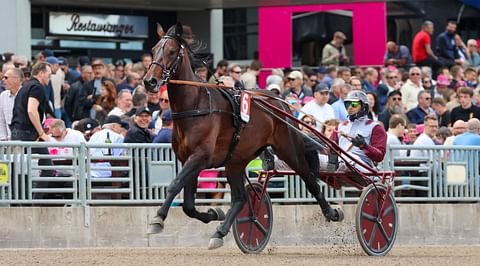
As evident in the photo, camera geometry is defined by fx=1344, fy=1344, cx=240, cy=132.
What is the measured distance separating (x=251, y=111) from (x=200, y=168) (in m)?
1.21

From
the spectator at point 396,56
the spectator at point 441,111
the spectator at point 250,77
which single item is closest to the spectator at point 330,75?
the spectator at point 250,77

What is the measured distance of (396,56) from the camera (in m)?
26.6

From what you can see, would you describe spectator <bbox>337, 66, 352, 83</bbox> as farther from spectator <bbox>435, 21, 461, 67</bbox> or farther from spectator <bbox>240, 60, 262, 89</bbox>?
spectator <bbox>435, 21, 461, 67</bbox>

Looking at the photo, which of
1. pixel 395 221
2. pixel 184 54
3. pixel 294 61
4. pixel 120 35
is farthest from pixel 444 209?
pixel 120 35

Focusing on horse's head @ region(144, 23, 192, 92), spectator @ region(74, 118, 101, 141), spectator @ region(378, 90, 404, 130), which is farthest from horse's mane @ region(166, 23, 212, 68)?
spectator @ region(378, 90, 404, 130)

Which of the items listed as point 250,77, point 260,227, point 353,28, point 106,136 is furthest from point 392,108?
point 260,227

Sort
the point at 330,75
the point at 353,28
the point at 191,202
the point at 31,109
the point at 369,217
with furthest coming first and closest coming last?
the point at 353,28 → the point at 330,75 → the point at 31,109 → the point at 369,217 → the point at 191,202

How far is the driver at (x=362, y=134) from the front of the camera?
48.2 feet

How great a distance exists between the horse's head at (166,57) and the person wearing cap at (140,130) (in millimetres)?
3620

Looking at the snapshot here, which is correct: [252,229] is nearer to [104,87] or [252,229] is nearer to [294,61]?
[104,87]

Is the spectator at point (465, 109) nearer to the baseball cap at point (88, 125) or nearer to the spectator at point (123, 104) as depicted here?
the spectator at point (123, 104)

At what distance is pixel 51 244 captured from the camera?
16.2 meters

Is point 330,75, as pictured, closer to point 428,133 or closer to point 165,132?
point 428,133

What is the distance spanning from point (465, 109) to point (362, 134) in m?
6.75
